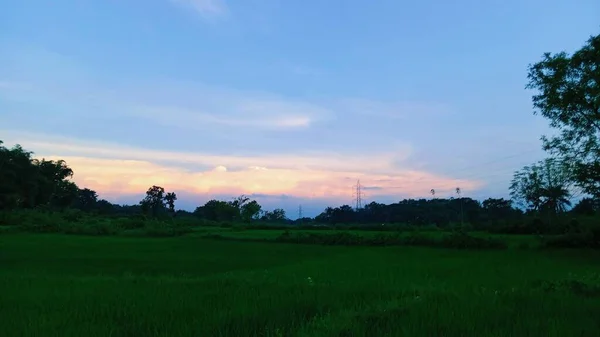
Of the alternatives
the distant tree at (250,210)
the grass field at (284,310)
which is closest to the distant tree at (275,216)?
the distant tree at (250,210)

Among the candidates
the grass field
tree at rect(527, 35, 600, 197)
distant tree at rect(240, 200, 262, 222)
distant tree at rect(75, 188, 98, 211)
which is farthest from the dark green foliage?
distant tree at rect(75, 188, 98, 211)

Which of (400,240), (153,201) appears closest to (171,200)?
(153,201)

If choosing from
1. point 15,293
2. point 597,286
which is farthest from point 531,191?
point 15,293

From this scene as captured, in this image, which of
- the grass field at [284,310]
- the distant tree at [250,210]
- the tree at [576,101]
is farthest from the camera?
the distant tree at [250,210]

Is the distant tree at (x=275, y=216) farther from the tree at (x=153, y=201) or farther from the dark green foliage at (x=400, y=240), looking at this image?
the dark green foliage at (x=400, y=240)

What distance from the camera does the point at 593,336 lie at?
4910 millimetres

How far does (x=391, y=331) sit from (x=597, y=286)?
5.59 meters

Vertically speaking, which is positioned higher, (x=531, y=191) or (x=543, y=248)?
(x=531, y=191)

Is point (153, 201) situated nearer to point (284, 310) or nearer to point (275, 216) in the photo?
point (275, 216)

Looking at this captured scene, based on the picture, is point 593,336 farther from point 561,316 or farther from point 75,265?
point 75,265

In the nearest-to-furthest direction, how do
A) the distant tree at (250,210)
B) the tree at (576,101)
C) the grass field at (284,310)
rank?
the grass field at (284,310)
the tree at (576,101)
the distant tree at (250,210)

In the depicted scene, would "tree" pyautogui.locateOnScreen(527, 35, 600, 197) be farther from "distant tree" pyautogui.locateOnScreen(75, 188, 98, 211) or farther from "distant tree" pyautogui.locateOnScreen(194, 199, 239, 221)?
"distant tree" pyautogui.locateOnScreen(75, 188, 98, 211)

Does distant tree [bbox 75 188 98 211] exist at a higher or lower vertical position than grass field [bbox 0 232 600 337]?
higher

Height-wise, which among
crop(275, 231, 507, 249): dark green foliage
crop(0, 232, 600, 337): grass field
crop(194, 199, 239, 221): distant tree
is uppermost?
crop(194, 199, 239, 221): distant tree
